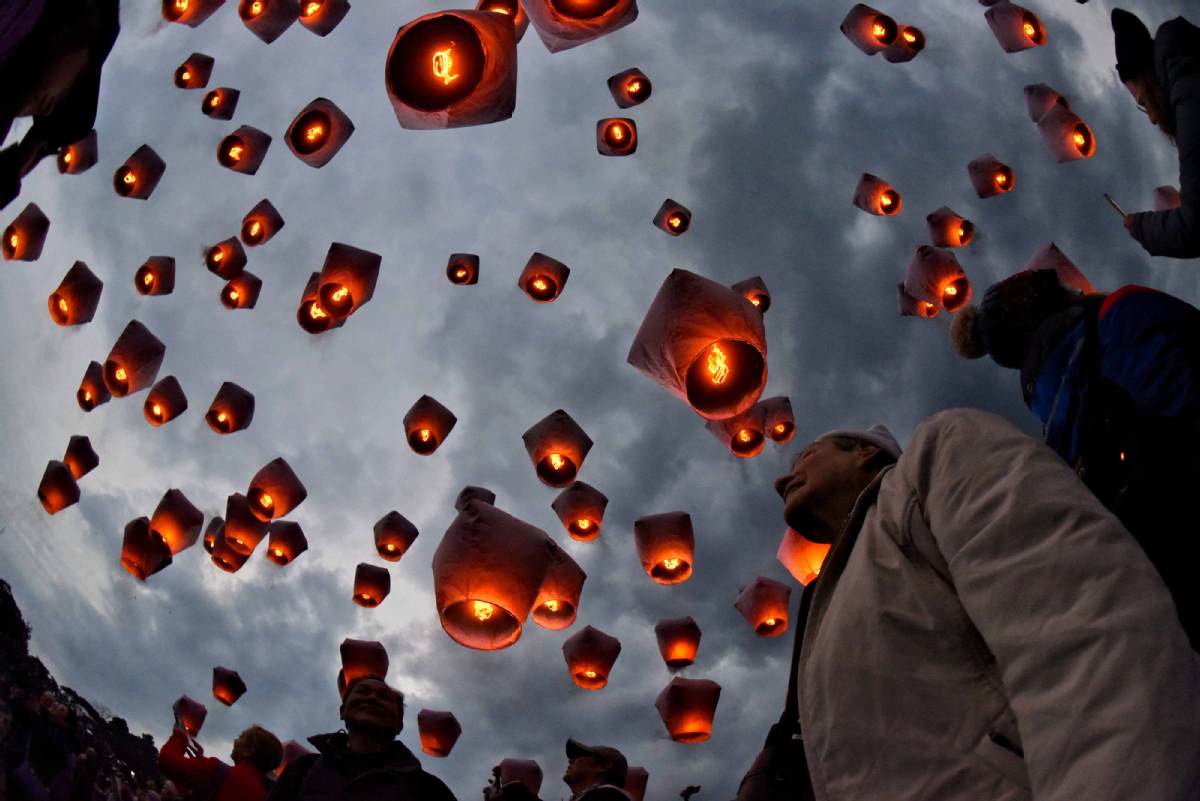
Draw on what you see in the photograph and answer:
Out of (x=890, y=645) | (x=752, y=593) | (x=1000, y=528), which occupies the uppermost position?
(x=1000, y=528)

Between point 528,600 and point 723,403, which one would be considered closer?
point 528,600

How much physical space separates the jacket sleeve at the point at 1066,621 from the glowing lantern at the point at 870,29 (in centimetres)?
1040

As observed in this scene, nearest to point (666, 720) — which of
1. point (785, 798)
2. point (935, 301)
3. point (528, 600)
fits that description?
point (528, 600)

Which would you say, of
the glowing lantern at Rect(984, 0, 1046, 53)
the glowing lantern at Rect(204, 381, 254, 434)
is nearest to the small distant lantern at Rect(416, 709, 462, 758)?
the glowing lantern at Rect(204, 381, 254, 434)

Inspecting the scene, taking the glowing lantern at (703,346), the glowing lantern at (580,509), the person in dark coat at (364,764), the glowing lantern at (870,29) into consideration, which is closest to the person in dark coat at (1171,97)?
the glowing lantern at (703,346)

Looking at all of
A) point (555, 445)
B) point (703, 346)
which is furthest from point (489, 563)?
point (555, 445)

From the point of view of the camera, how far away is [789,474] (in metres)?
2.22

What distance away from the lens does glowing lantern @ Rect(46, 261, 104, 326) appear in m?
8.83

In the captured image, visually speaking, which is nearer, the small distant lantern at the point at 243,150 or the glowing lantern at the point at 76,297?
the glowing lantern at the point at 76,297

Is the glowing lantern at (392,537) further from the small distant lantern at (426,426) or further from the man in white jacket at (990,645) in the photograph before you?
the man in white jacket at (990,645)

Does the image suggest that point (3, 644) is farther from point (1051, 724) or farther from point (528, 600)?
point (1051, 724)

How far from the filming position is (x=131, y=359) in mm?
8203

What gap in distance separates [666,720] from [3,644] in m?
7.96

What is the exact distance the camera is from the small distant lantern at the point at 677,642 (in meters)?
10.0
